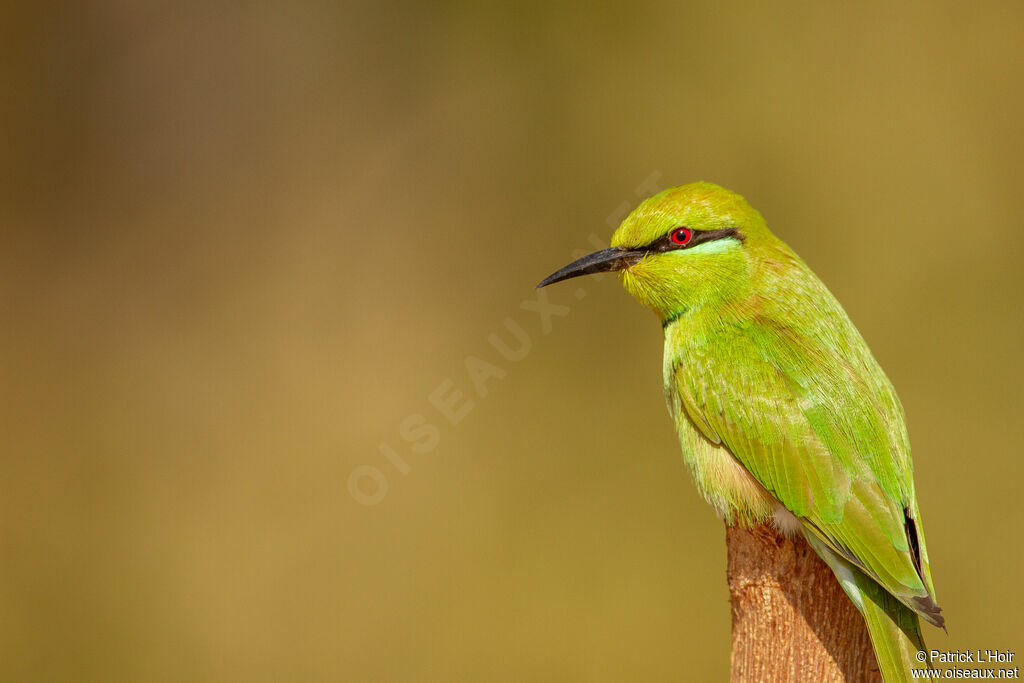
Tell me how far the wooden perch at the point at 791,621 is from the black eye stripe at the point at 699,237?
2.27 ft

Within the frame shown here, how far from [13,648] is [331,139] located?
276 cm

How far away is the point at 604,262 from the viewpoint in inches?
88.4

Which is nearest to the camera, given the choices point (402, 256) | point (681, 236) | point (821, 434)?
point (821, 434)

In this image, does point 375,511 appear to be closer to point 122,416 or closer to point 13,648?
point 122,416

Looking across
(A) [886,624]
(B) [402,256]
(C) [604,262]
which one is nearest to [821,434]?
(A) [886,624]

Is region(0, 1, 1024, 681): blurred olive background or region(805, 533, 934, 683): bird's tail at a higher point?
region(0, 1, 1024, 681): blurred olive background

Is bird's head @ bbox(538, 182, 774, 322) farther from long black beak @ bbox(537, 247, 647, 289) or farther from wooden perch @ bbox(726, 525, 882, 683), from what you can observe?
wooden perch @ bbox(726, 525, 882, 683)

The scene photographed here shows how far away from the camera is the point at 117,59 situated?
194 inches

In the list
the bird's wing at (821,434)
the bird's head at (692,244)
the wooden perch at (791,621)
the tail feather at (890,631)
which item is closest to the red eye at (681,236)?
the bird's head at (692,244)

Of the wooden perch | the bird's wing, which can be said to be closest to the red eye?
the bird's wing

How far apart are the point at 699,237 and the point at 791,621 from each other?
0.88 m

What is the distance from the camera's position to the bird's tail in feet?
5.33

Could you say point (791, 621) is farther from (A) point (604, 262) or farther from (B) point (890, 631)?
(A) point (604, 262)

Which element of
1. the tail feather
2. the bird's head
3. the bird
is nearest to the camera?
the tail feather
